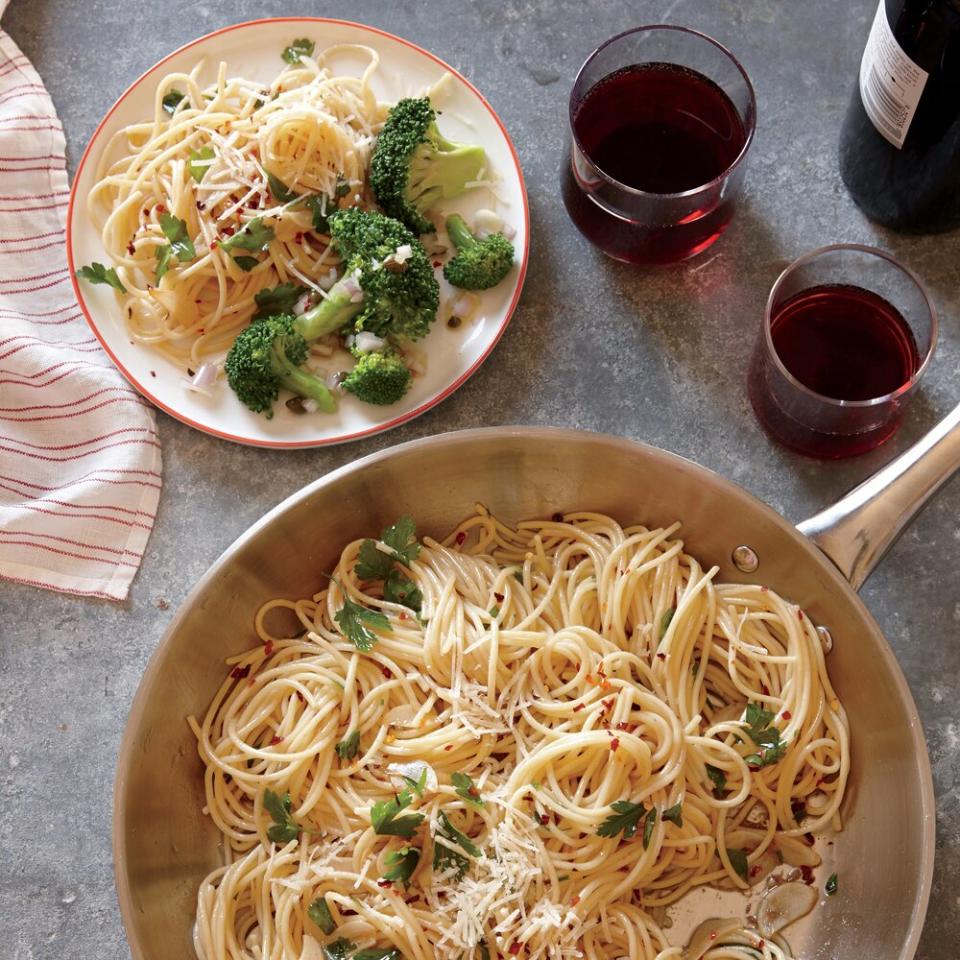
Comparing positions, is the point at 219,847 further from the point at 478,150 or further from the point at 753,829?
the point at 478,150

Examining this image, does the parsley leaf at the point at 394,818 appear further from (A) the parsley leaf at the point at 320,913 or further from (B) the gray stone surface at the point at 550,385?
(B) the gray stone surface at the point at 550,385

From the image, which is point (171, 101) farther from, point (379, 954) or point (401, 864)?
point (379, 954)

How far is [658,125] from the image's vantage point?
2.61m

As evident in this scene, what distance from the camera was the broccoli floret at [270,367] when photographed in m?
2.54

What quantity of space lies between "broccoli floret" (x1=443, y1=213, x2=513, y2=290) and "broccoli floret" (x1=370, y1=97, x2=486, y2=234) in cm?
9

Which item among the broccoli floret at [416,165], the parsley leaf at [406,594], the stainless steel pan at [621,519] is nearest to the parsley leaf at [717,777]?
the stainless steel pan at [621,519]

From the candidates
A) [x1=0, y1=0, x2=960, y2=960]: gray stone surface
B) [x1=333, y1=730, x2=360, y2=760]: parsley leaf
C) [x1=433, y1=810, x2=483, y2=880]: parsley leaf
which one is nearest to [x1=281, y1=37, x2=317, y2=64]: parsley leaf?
[x1=0, y1=0, x2=960, y2=960]: gray stone surface

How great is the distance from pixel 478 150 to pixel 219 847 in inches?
67.5

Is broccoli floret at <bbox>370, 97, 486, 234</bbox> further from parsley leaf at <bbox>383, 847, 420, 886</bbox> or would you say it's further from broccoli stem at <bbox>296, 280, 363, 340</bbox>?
parsley leaf at <bbox>383, 847, 420, 886</bbox>

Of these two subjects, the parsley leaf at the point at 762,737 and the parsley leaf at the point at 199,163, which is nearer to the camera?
the parsley leaf at the point at 762,737

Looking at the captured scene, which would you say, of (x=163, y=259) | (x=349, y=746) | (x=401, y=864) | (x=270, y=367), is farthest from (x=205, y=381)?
(x=401, y=864)

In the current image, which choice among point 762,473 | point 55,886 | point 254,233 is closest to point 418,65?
point 254,233

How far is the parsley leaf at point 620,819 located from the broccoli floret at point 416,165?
1.40 meters

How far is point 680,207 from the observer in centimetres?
246
